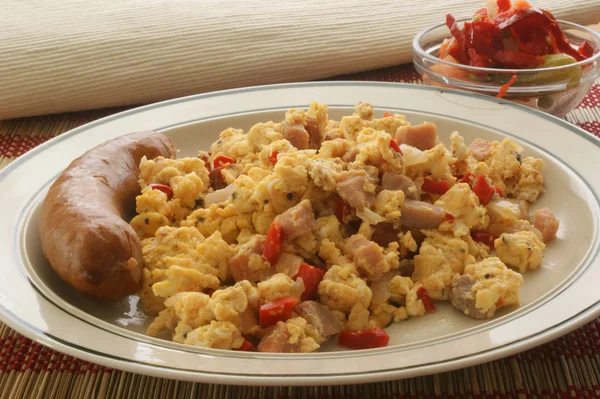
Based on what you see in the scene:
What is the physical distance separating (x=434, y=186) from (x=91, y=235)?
121 centimetres

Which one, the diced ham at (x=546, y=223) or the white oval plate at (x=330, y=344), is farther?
the diced ham at (x=546, y=223)

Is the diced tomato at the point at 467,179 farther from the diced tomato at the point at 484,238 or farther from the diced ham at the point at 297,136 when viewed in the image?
the diced ham at the point at 297,136

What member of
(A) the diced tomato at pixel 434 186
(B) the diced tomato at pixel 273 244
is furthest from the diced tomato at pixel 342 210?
(A) the diced tomato at pixel 434 186

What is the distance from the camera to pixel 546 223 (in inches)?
92.5

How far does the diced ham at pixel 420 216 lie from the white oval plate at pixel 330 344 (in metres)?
0.32

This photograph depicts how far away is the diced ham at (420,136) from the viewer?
8.22 ft

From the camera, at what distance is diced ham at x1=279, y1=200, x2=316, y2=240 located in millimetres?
2105

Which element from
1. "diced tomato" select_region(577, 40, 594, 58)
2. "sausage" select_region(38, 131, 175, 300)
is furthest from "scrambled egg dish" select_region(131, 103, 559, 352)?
"diced tomato" select_region(577, 40, 594, 58)

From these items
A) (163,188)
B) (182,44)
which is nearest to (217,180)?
(163,188)

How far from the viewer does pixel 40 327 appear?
1723mm

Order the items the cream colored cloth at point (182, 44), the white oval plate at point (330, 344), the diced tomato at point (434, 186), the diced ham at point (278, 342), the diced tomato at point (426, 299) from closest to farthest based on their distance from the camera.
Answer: the white oval plate at point (330, 344)
the diced ham at point (278, 342)
the diced tomato at point (426, 299)
the diced tomato at point (434, 186)
the cream colored cloth at point (182, 44)

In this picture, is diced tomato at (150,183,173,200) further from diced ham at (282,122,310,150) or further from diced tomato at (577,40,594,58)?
diced tomato at (577,40,594,58)

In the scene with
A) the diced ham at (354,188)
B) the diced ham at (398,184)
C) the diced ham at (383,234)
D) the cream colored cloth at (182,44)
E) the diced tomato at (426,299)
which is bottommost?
the cream colored cloth at (182,44)

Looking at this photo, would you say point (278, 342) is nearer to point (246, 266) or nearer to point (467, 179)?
point (246, 266)
